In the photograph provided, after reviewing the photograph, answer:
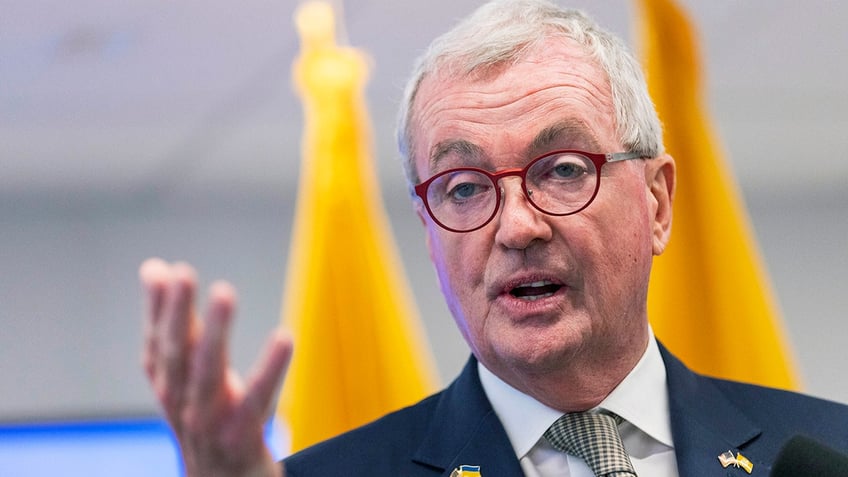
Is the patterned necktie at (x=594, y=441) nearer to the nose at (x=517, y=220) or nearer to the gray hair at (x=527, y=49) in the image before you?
the nose at (x=517, y=220)

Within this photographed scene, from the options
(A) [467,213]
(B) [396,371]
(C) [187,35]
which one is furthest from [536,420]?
(C) [187,35]

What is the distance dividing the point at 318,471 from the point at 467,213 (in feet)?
1.50

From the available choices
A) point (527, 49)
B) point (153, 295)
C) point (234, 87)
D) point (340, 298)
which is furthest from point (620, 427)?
point (234, 87)

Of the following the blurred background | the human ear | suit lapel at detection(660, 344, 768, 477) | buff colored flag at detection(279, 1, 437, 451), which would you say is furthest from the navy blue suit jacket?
the blurred background

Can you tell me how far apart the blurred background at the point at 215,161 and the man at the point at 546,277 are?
210cm

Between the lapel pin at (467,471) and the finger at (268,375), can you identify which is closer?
the finger at (268,375)

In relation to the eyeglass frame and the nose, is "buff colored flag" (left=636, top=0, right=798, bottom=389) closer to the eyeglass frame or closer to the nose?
the eyeglass frame

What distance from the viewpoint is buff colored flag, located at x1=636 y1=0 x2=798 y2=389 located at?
276cm

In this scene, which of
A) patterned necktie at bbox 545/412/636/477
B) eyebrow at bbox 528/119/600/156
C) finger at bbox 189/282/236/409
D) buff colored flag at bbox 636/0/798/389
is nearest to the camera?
finger at bbox 189/282/236/409

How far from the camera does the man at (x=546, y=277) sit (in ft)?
5.33

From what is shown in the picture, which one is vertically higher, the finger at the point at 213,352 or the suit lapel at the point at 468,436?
the finger at the point at 213,352

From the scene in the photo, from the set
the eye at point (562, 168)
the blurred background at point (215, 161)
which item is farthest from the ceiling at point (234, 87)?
the eye at point (562, 168)

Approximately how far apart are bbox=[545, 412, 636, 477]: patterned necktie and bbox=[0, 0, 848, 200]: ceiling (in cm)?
238

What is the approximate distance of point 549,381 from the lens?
1.66m
